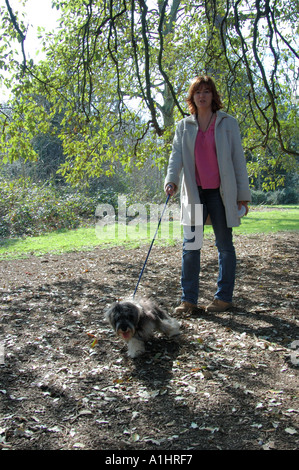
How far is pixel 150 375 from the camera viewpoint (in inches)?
116

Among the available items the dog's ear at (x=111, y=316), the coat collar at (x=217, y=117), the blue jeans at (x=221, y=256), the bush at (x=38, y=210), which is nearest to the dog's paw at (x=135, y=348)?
the dog's ear at (x=111, y=316)

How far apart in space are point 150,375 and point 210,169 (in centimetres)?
192

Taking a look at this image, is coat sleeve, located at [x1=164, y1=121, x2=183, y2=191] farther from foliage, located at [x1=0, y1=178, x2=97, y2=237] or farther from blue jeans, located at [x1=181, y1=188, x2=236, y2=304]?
foliage, located at [x1=0, y1=178, x2=97, y2=237]

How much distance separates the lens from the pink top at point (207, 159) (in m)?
3.76

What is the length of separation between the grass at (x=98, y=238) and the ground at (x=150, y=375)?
383 cm

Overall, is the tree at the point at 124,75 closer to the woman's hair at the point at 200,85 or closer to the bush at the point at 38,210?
the woman's hair at the point at 200,85

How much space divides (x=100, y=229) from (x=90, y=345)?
904cm

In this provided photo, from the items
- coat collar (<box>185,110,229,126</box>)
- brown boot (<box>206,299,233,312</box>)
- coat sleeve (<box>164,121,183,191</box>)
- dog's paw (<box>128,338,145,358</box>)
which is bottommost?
dog's paw (<box>128,338,145,358</box>)

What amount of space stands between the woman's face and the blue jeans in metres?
0.79

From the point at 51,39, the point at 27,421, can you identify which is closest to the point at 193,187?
the point at 27,421

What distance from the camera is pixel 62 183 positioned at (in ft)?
61.6

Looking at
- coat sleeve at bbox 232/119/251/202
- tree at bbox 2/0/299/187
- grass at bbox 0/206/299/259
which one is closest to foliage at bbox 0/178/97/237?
grass at bbox 0/206/299/259

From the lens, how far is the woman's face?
374 centimetres

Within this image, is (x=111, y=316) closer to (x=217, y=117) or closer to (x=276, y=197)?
(x=217, y=117)
